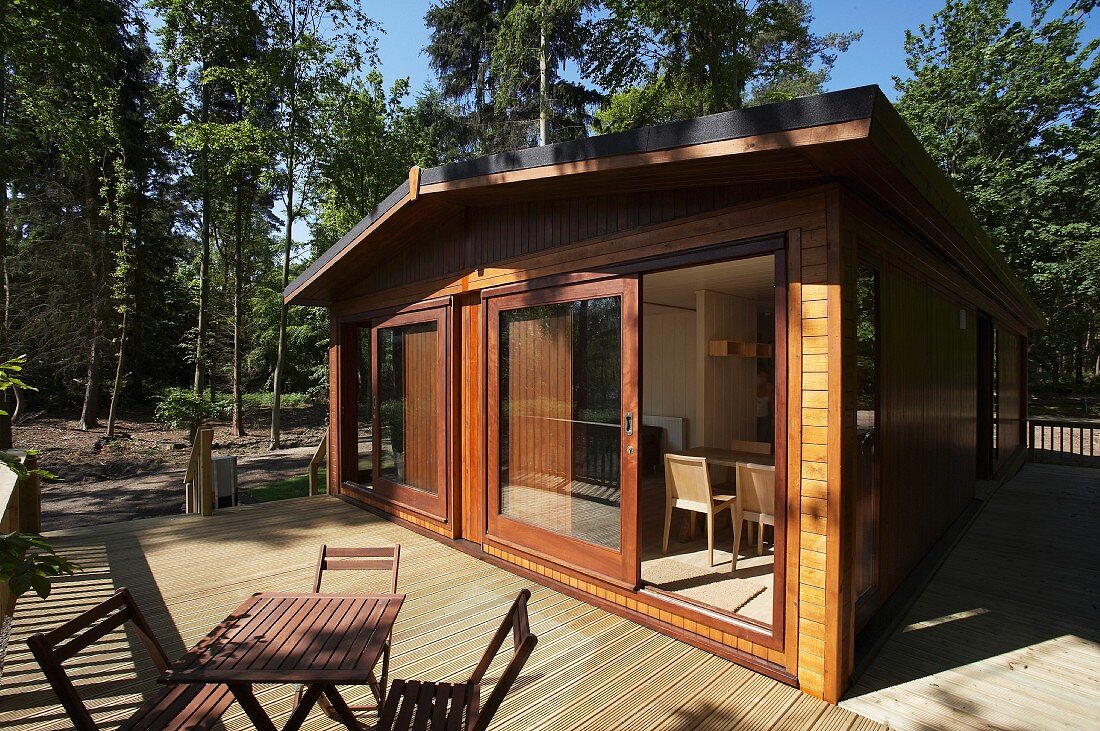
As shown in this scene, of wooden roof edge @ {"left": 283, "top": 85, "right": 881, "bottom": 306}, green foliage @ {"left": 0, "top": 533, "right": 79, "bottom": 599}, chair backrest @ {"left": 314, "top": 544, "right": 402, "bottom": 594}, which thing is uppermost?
wooden roof edge @ {"left": 283, "top": 85, "right": 881, "bottom": 306}

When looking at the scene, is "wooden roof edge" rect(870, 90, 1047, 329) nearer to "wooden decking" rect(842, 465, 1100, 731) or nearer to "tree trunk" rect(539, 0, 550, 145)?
"wooden decking" rect(842, 465, 1100, 731)

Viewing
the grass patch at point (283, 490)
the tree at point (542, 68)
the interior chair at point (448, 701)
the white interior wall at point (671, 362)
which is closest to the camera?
the interior chair at point (448, 701)

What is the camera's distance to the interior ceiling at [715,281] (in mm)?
5086

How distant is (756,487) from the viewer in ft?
13.7

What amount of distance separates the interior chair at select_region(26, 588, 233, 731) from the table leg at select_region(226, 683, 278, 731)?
5.8 inches

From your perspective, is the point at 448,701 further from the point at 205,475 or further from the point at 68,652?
the point at 205,475

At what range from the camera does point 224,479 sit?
6820 mm

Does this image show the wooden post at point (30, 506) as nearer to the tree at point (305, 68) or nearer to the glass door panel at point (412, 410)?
the glass door panel at point (412, 410)

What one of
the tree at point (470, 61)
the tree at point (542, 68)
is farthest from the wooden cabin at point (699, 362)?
the tree at point (470, 61)

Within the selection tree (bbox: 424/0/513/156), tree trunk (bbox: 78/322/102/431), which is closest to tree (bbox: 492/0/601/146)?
tree (bbox: 424/0/513/156)

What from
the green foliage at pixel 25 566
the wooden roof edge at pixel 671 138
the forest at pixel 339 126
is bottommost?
the green foliage at pixel 25 566

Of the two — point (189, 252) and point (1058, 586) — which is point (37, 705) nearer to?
point (1058, 586)

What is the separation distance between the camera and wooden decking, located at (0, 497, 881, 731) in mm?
2547

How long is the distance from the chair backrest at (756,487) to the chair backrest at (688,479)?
0.88 ft
